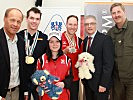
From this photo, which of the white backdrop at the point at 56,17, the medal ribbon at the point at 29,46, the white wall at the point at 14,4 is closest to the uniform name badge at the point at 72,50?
the medal ribbon at the point at 29,46

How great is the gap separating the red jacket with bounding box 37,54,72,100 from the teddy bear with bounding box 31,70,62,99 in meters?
0.09

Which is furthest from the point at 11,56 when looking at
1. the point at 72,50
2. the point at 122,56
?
the point at 122,56

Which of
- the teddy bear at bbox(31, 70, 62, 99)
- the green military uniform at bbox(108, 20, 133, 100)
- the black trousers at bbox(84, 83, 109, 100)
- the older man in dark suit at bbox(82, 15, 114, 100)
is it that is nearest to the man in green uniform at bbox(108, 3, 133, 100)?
the green military uniform at bbox(108, 20, 133, 100)

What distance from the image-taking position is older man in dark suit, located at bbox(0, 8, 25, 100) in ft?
6.85

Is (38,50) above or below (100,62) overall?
above

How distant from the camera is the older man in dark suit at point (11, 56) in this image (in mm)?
2088

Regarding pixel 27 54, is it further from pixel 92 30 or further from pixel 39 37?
pixel 92 30

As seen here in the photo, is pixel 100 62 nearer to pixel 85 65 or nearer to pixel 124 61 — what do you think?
pixel 85 65

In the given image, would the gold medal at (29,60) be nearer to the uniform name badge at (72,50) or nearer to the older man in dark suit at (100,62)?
the uniform name badge at (72,50)

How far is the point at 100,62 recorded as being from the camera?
8.86 ft

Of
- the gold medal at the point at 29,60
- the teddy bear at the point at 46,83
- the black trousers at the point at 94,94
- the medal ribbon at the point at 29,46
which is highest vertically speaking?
the medal ribbon at the point at 29,46

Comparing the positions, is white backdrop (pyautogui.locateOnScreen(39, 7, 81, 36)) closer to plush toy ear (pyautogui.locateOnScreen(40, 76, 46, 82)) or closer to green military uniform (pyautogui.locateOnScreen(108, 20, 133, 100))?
green military uniform (pyautogui.locateOnScreen(108, 20, 133, 100))

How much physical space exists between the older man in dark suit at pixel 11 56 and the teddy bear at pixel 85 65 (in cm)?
83

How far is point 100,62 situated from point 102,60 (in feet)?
0.13
